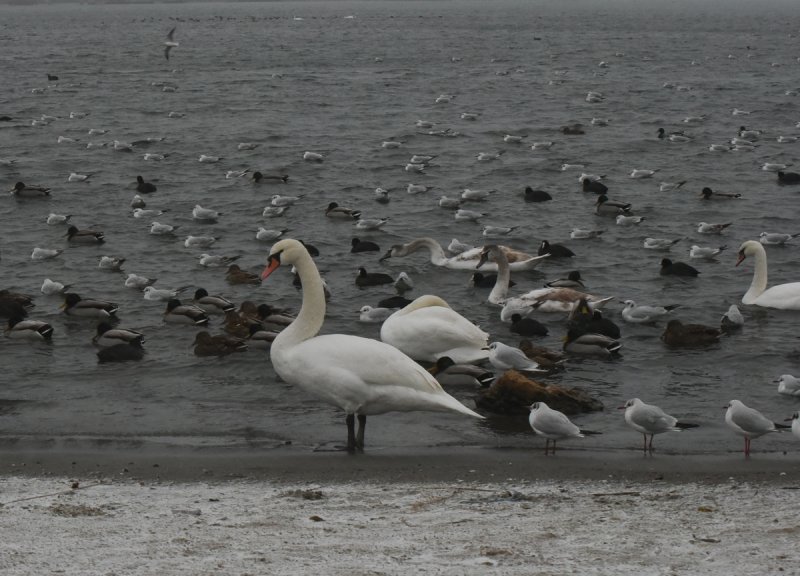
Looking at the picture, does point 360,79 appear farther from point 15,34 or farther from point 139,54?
point 15,34

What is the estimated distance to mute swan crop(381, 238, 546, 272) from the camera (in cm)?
1928

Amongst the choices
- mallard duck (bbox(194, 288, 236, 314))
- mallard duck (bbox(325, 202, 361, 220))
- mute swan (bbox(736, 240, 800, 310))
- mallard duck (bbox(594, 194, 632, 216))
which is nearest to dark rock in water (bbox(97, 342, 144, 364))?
mallard duck (bbox(194, 288, 236, 314))

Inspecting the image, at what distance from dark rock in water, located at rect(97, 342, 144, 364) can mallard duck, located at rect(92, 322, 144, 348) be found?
17 cm

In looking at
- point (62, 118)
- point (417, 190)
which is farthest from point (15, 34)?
point (417, 190)

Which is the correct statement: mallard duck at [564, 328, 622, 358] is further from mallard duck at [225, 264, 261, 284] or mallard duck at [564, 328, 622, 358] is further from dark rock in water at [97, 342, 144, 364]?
mallard duck at [225, 264, 261, 284]

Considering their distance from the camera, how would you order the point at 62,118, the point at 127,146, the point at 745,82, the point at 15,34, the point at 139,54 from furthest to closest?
the point at 15,34 → the point at 139,54 → the point at 745,82 → the point at 62,118 → the point at 127,146

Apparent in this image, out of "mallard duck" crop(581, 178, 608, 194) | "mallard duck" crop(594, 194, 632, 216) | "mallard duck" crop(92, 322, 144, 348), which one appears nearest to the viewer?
"mallard duck" crop(92, 322, 144, 348)

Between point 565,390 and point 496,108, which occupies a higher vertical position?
point 496,108

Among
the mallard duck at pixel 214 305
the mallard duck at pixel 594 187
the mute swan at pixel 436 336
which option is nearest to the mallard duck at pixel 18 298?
the mallard duck at pixel 214 305

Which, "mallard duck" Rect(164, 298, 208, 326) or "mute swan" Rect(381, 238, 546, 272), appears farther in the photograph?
"mute swan" Rect(381, 238, 546, 272)

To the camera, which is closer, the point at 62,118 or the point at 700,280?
the point at 700,280

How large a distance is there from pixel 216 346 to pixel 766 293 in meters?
7.74

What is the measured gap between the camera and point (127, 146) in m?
33.0

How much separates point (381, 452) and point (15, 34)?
9497cm
